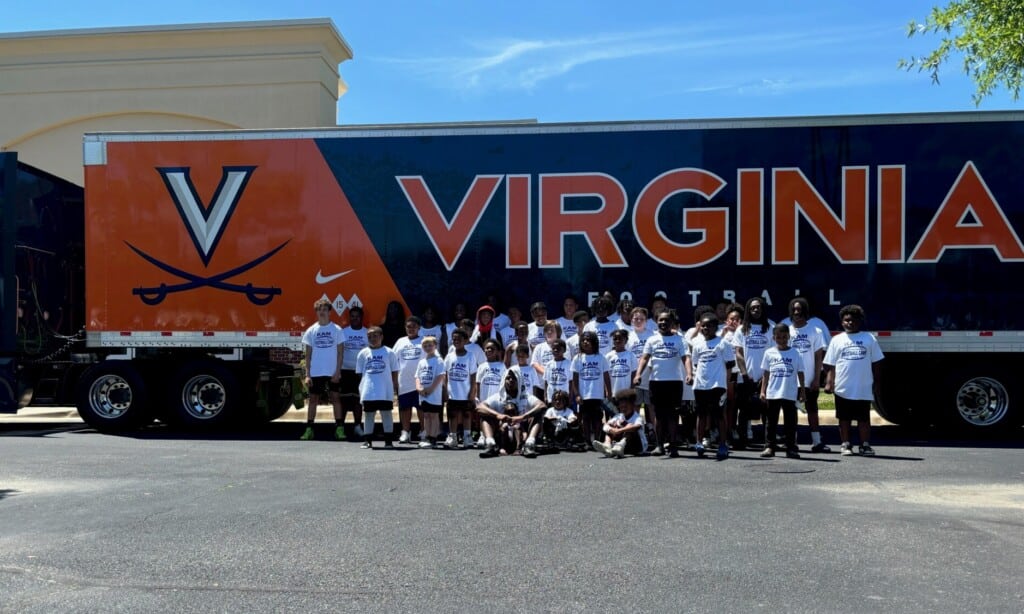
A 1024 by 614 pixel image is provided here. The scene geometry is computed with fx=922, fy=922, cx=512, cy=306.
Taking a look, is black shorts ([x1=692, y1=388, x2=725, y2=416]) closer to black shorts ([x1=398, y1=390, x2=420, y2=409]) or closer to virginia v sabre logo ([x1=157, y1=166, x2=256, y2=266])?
black shorts ([x1=398, y1=390, x2=420, y2=409])

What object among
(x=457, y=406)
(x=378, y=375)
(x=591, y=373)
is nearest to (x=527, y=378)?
(x=591, y=373)

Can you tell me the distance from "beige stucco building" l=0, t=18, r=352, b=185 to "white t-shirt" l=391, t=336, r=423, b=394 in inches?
379

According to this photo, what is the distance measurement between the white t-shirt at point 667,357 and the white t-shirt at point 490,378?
172cm

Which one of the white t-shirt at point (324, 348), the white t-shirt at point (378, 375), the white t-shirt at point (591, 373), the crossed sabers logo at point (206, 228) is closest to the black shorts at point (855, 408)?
the white t-shirt at point (591, 373)

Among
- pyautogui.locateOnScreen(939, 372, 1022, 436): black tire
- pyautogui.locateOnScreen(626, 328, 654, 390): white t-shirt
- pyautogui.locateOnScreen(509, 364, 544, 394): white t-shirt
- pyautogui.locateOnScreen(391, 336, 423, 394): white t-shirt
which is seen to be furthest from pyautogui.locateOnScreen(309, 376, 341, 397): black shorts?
pyautogui.locateOnScreen(939, 372, 1022, 436): black tire

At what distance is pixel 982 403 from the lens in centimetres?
1119

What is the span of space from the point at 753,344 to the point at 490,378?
9.81 ft

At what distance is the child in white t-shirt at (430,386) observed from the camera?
10.6 meters

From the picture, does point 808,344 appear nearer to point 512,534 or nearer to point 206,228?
point 512,534

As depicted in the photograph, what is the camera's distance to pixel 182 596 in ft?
15.1

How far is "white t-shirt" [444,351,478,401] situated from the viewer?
10523mm

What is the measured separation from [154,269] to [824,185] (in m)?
8.75

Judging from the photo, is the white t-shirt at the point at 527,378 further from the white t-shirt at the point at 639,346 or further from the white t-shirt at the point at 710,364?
the white t-shirt at the point at 710,364

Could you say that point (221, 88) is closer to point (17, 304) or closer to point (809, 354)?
point (17, 304)
